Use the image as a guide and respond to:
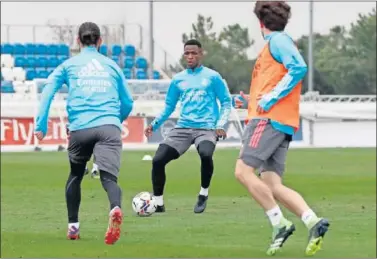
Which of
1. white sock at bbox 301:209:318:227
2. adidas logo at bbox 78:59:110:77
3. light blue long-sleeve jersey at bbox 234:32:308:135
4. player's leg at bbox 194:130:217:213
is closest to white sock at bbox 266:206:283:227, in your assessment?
white sock at bbox 301:209:318:227

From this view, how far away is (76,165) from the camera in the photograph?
37.6 feet

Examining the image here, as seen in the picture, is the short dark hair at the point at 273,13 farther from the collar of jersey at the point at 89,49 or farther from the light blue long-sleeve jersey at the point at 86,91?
the collar of jersey at the point at 89,49

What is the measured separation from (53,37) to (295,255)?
43.9 m

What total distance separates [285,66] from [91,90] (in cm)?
227

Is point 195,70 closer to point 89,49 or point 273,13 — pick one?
point 89,49

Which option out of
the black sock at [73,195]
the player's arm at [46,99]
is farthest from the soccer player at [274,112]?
the black sock at [73,195]

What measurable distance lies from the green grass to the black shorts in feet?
2.52

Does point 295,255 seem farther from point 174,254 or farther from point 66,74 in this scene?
point 66,74

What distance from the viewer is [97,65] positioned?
11172 mm

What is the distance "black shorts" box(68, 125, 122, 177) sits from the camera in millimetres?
11117

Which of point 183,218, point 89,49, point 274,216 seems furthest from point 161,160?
point 274,216

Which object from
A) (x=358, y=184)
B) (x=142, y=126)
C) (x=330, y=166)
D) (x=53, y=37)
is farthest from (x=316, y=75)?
(x=358, y=184)

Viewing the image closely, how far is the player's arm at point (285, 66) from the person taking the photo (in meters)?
9.62

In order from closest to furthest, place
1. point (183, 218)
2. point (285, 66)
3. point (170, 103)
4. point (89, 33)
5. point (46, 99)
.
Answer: point (285, 66)
point (46, 99)
point (89, 33)
point (183, 218)
point (170, 103)
